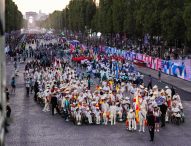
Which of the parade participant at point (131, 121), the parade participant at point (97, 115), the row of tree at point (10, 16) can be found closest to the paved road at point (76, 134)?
the parade participant at point (131, 121)

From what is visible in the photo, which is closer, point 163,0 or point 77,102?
point 77,102

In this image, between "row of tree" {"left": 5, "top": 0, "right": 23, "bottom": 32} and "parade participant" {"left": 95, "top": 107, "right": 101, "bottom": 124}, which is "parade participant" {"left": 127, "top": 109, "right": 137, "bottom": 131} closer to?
"parade participant" {"left": 95, "top": 107, "right": 101, "bottom": 124}

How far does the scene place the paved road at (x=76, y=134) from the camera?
15.6m

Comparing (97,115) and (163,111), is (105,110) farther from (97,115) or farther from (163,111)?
(163,111)

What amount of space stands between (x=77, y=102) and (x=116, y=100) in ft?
5.93

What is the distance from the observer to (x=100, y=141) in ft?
51.5

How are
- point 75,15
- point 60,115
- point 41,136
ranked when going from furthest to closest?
point 75,15 → point 60,115 → point 41,136

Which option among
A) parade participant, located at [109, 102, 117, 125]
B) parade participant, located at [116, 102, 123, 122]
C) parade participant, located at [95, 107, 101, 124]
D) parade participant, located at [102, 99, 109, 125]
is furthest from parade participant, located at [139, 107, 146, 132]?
parade participant, located at [95, 107, 101, 124]

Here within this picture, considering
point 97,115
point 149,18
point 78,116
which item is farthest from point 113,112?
point 149,18

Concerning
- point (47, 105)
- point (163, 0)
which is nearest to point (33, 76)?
point (47, 105)

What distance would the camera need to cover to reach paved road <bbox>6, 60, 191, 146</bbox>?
1557 centimetres

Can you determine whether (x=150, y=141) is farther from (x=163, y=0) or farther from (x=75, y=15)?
(x=75, y=15)

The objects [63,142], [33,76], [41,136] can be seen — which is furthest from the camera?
[33,76]

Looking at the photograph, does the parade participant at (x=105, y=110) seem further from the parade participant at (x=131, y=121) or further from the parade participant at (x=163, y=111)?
the parade participant at (x=163, y=111)
